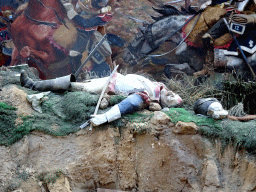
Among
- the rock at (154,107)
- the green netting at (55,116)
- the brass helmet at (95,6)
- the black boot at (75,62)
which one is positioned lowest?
the black boot at (75,62)

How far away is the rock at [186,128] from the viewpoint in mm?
3834

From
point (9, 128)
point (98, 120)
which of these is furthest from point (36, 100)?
point (98, 120)

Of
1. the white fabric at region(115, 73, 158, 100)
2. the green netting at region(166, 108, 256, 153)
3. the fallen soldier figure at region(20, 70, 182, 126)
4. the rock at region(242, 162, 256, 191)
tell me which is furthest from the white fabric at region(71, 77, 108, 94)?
the rock at region(242, 162, 256, 191)

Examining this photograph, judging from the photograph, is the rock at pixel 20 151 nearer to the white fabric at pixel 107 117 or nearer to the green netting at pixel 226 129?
the white fabric at pixel 107 117

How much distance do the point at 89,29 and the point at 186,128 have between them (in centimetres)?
577

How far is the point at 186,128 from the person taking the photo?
3.84 m

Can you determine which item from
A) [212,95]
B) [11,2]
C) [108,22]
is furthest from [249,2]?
[11,2]

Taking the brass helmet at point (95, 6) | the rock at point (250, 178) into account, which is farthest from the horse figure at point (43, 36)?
the rock at point (250, 178)

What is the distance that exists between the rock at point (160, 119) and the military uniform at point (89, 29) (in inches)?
195

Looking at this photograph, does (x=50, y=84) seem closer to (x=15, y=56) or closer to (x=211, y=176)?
(x=211, y=176)

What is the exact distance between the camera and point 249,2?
7.23 meters

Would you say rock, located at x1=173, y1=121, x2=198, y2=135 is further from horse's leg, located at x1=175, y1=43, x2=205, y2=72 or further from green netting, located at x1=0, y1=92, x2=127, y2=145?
horse's leg, located at x1=175, y1=43, x2=205, y2=72

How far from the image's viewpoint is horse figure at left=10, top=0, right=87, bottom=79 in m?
8.35

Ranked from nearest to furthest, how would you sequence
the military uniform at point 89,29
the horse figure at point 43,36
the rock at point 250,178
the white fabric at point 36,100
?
the rock at point 250,178
the white fabric at point 36,100
the horse figure at point 43,36
the military uniform at point 89,29
